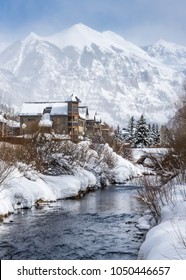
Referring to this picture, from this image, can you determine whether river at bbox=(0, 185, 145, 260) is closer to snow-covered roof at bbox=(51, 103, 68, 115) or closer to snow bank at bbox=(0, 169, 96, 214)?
snow bank at bbox=(0, 169, 96, 214)

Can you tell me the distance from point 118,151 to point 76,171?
19.6 m

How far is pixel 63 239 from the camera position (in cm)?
1388

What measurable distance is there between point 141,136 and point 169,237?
53098 millimetres

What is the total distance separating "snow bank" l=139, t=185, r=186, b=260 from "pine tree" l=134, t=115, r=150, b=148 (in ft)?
155

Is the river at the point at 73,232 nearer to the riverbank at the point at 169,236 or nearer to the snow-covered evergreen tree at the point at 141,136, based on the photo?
the riverbank at the point at 169,236

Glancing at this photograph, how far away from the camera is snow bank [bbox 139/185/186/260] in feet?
25.8

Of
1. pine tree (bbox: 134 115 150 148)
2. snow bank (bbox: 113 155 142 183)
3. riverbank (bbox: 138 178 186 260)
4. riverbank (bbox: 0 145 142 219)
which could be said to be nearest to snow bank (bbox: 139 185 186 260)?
riverbank (bbox: 138 178 186 260)

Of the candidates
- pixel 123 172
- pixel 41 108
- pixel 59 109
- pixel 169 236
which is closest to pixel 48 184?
pixel 123 172

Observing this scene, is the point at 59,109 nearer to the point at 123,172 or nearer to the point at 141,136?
the point at 141,136

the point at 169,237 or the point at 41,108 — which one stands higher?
the point at 41,108

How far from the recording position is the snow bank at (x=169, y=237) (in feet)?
25.8

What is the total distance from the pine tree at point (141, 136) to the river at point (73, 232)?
130ft

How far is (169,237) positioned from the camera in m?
9.23
